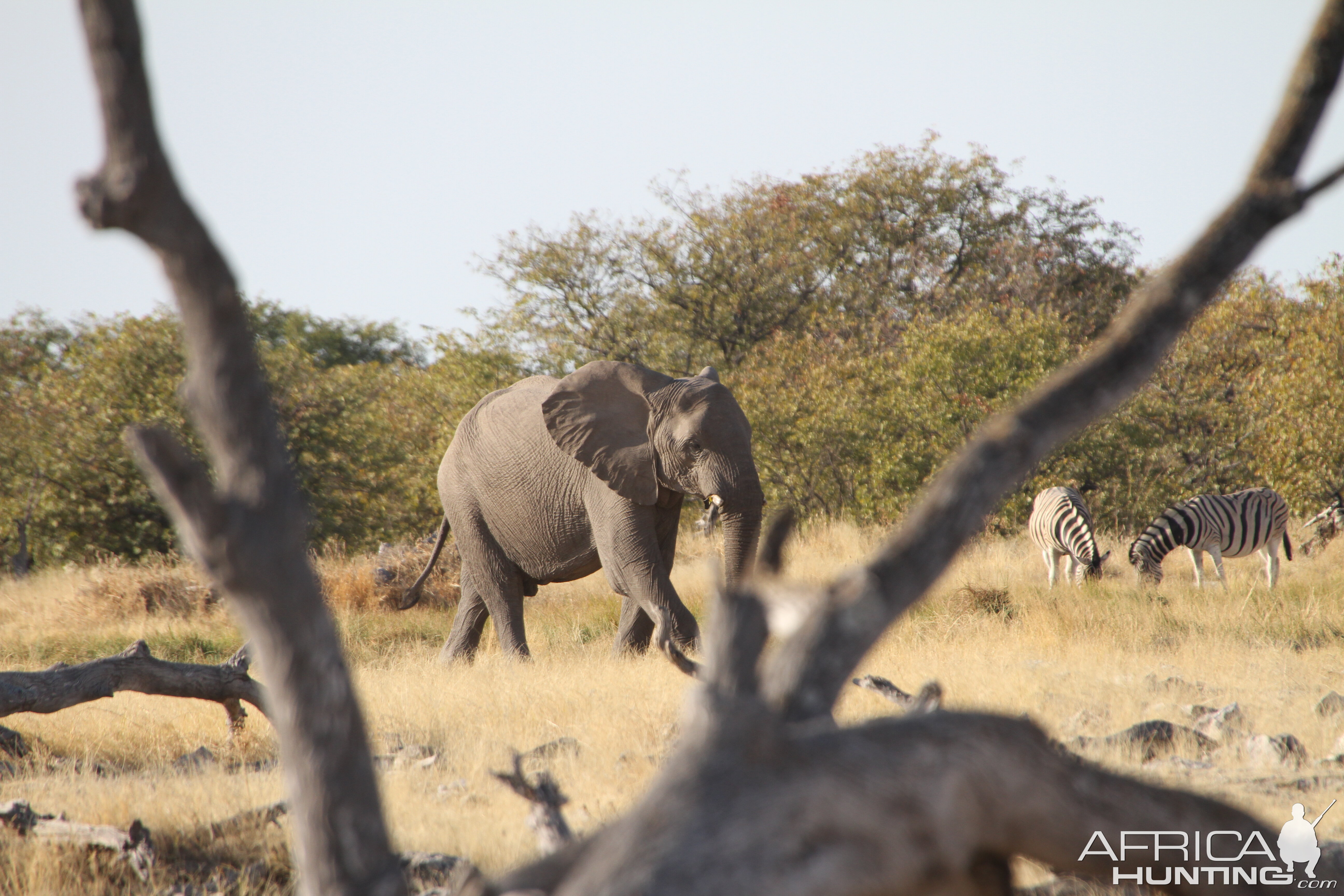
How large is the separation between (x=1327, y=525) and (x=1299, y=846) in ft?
52.3

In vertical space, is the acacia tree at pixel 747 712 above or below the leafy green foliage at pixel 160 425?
below

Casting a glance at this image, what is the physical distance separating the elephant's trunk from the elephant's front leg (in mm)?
529

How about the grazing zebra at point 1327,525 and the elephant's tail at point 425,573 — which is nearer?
the elephant's tail at point 425,573

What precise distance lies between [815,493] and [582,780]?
1368cm

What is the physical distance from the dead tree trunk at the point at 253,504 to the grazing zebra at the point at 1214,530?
12.3 meters

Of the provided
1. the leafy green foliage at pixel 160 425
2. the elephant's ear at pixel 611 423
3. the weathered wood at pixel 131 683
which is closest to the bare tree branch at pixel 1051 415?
the weathered wood at pixel 131 683

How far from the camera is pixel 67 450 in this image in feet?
54.9

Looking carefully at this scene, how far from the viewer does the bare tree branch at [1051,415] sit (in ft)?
7.31

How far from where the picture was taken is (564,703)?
7199 mm

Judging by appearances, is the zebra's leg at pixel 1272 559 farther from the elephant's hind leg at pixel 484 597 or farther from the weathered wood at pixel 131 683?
the weathered wood at pixel 131 683

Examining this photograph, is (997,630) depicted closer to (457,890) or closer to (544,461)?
(544,461)

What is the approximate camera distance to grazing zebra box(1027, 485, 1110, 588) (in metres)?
12.8

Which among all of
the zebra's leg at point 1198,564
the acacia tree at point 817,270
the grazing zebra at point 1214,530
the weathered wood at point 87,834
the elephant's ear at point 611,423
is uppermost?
the acacia tree at point 817,270

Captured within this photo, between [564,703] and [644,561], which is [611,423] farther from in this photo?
[564,703]
